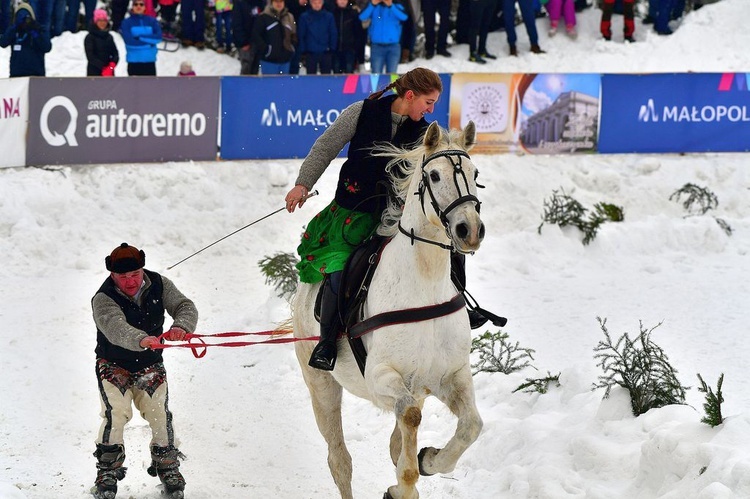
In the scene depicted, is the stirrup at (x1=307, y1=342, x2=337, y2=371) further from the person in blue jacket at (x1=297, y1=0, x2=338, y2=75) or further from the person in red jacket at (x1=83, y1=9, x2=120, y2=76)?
the person in blue jacket at (x1=297, y1=0, x2=338, y2=75)

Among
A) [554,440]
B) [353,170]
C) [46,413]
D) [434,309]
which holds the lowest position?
[46,413]

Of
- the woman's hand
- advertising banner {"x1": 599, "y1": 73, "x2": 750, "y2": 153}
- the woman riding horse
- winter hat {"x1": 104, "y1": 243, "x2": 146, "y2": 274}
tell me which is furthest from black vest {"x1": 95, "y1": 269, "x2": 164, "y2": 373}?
advertising banner {"x1": 599, "y1": 73, "x2": 750, "y2": 153}

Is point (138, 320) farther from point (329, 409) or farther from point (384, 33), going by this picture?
point (384, 33)

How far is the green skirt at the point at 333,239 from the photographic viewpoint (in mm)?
6719

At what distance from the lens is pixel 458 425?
5902mm

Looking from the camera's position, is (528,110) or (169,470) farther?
(528,110)

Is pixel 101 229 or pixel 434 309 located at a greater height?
pixel 434 309

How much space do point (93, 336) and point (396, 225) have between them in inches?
211

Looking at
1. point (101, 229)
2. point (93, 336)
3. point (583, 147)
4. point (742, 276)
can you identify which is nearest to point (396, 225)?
point (93, 336)

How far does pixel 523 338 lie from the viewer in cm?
1016

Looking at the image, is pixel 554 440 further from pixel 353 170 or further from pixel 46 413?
pixel 46 413

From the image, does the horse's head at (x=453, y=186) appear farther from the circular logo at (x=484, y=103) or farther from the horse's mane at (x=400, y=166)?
the circular logo at (x=484, y=103)

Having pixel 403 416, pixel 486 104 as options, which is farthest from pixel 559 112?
pixel 403 416

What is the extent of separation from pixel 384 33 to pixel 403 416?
11.4 metres
